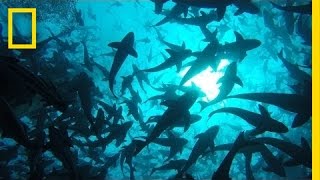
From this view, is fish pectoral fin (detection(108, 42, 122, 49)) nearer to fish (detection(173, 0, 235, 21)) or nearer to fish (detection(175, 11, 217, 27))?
fish (detection(175, 11, 217, 27))

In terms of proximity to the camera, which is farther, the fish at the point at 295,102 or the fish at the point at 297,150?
the fish at the point at 295,102

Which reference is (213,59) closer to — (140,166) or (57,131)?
(57,131)

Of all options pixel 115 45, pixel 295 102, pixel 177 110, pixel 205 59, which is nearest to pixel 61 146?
pixel 177 110

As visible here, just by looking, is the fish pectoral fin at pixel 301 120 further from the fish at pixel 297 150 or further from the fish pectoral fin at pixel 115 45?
the fish pectoral fin at pixel 115 45

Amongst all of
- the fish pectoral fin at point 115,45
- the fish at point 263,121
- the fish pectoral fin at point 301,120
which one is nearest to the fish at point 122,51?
the fish pectoral fin at point 115,45

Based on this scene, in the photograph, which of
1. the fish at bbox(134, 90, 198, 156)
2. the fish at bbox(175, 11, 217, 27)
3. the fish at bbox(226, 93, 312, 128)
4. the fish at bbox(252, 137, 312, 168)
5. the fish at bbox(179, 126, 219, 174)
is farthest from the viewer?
the fish at bbox(175, 11, 217, 27)

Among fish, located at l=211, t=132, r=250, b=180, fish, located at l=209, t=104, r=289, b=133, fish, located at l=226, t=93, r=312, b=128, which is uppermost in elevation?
fish, located at l=226, t=93, r=312, b=128

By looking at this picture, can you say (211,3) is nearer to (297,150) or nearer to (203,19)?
(203,19)

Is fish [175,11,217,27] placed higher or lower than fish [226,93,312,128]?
higher

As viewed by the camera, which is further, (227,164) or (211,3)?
(211,3)

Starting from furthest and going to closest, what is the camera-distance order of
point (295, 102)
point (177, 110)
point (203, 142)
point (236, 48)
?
point (236, 48) < point (203, 142) < point (177, 110) < point (295, 102)

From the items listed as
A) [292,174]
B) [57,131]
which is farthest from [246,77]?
[57,131]

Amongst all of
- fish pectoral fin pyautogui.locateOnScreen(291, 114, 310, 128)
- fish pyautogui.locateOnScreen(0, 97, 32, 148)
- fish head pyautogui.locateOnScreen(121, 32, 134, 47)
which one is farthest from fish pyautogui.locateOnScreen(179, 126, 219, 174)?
fish pyautogui.locateOnScreen(0, 97, 32, 148)

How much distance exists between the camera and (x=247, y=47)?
475cm
